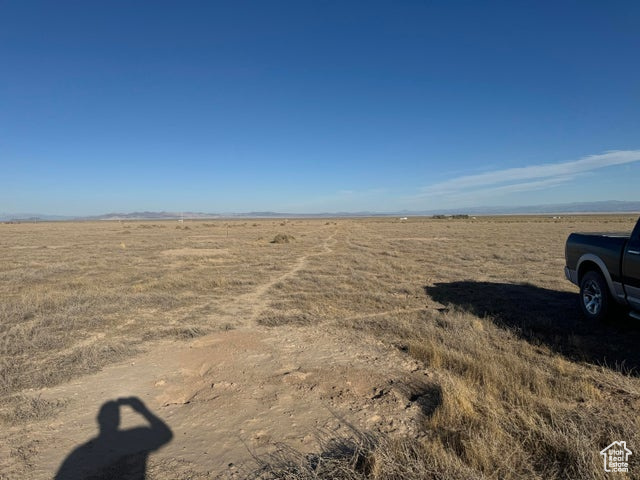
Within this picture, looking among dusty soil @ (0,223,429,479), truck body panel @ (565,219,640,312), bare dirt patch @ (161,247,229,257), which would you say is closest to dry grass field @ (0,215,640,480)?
dusty soil @ (0,223,429,479)

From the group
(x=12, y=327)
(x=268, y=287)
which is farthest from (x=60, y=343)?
(x=268, y=287)

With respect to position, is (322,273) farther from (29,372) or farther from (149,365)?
(29,372)

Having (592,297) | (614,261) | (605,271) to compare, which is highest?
(614,261)

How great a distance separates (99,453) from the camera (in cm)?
342

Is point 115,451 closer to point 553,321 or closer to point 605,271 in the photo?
point 553,321

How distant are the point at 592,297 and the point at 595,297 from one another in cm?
13

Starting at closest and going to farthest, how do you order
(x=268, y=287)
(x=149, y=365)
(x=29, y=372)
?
(x=29, y=372), (x=149, y=365), (x=268, y=287)

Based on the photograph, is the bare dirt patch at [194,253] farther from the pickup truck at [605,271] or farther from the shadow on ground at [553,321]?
the pickup truck at [605,271]

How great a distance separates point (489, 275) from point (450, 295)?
425cm

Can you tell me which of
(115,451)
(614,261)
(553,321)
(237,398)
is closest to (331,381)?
(237,398)

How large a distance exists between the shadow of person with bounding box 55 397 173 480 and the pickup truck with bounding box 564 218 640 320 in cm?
714

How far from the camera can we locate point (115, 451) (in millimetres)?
3439

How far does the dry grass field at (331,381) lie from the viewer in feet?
10.3

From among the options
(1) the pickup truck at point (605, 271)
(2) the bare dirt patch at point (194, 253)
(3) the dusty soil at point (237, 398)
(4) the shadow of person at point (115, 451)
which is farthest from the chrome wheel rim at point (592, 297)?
(2) the bare dirt patch at point (194, 253)
